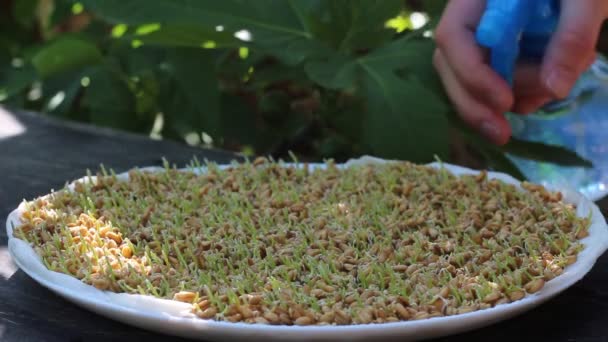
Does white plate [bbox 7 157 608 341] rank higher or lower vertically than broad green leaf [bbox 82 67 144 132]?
higher

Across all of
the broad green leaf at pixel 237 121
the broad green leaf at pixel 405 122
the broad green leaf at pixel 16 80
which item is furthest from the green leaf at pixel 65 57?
the broad green leaf at pixel 405 122

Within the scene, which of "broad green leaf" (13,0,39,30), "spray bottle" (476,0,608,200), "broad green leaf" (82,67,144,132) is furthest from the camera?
"broad green leaf" (13,0,39,30)

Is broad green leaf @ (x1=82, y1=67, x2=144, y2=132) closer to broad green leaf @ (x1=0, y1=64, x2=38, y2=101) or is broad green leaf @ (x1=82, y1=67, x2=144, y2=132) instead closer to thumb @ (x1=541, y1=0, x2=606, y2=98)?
broad green leaf @ (x1=0, y1=64, x2=38, y2=101)

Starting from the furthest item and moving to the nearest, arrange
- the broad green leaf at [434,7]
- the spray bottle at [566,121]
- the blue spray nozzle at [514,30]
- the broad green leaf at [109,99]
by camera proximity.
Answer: the broad green leaf at [109,99] → the broad green leaf at [434,7] → the spray bottle at [566,121] → the blue spray nozzle at [514,30]

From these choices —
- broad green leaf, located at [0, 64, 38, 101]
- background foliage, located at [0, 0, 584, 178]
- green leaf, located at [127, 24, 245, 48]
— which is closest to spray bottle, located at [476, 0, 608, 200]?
background foliage, located at [0, 0, 584, 178]

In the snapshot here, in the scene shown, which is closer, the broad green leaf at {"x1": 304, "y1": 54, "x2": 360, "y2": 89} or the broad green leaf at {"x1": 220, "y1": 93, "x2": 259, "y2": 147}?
the broad green leaf at {"x1": 304, "y1": 54, "x2": 360, "y2": 89}

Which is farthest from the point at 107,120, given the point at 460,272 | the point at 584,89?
the point at 460,272

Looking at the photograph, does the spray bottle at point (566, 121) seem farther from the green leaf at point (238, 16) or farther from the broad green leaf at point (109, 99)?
the broad green leaf at point (109, 99)
